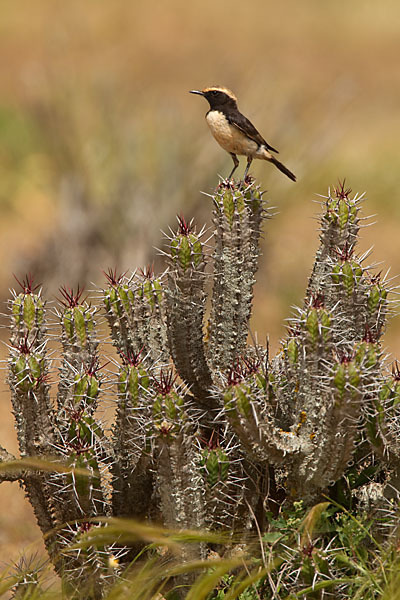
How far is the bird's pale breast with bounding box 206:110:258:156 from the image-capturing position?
4.59 m

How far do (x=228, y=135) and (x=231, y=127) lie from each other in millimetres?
52

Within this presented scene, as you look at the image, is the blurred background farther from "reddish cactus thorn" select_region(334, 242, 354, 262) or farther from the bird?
"reddish cactus thorn" select_region(334, 242, 354, 262)

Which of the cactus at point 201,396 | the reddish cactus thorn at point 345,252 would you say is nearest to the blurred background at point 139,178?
the cactus at point 201,396

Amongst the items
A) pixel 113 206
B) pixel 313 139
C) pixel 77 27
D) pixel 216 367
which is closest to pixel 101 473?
pixel 216 367

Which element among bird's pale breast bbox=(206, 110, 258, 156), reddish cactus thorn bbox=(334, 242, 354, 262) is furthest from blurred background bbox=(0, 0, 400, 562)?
reddish cactus thorn bbox=(334, 242, 354, 262)

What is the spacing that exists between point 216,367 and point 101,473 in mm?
831

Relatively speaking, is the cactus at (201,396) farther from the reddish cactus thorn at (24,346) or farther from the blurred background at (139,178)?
the blurred background at (139,178)

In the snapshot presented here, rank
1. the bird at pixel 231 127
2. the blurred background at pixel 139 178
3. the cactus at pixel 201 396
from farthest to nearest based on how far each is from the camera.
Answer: the blurred background at pixel 139 178
the bird at pixel 231 127
the cactus at pixel 201 396

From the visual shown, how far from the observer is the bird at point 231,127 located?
4.59 meters

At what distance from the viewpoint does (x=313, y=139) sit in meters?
10.8

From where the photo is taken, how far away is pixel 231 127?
180 inches

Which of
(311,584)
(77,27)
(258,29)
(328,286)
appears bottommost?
(311,584)

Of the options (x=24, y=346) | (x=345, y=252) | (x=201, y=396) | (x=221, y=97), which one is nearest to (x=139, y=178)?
(x=221, y=97)

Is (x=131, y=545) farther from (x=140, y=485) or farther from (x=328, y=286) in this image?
(x=328, y=286)
